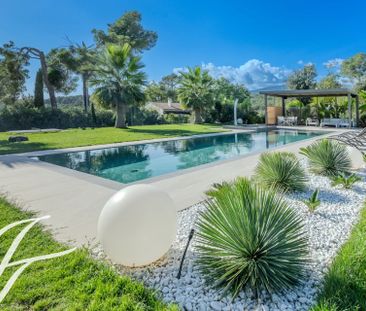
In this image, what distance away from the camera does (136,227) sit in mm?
2664

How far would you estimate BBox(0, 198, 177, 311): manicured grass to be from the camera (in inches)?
94.0

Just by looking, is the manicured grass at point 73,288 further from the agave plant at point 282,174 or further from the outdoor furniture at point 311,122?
the outdoor furniture at point 311,122

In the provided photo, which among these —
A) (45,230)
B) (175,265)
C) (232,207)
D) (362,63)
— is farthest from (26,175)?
(362,63)

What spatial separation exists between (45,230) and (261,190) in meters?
3.07

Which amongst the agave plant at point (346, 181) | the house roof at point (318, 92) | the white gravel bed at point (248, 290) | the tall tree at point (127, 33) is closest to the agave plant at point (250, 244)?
the white gravel bed at point (248, 290)

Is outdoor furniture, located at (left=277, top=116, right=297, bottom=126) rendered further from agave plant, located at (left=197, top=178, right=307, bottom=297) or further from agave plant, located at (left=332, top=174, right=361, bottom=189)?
agave plant, located at (left=197, top=178, right=307, bottom=297)

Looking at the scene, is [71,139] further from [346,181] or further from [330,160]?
[346,181]

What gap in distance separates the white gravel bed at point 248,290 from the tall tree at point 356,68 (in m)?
38.3

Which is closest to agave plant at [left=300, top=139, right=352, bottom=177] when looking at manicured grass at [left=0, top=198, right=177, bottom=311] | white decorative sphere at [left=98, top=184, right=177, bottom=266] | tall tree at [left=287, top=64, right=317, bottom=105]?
white decorative sphere at [left=98, top=184, right=177, bottom=266]

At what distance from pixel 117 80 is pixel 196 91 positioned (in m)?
9.50

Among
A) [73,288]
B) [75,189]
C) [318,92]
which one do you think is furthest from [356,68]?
[73,288]

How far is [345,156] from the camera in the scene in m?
6.79

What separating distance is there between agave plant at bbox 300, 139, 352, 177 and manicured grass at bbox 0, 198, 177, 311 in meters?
5.72

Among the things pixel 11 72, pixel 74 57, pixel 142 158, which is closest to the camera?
pixel 142 158
